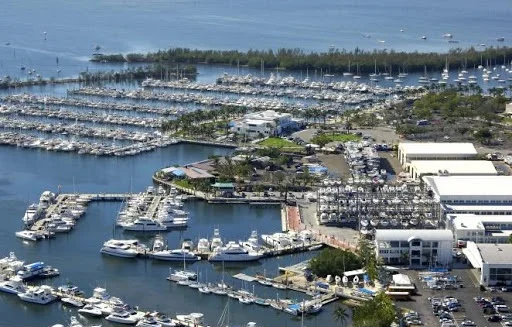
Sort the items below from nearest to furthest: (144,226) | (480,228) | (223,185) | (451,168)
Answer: (480,228), (144,226), (223,185), (451,168)

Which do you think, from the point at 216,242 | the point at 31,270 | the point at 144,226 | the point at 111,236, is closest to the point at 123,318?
the point at 31,270

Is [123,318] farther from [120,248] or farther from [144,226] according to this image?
[144,226]

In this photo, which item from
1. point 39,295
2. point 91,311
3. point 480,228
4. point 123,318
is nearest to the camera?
point 123,318

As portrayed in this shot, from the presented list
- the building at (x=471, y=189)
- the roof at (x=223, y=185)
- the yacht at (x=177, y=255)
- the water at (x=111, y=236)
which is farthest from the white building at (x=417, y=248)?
the roof at (x=223, y=185)

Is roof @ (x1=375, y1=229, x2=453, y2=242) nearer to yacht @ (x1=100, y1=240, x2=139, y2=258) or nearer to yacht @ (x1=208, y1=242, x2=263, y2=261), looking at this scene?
yacht @ (x1=208, y1=242, x2=263, y2=261)

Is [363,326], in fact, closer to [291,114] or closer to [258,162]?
[258,162]

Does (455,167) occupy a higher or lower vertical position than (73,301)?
higher

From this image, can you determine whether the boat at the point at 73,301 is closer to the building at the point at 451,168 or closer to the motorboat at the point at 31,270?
the motorboat at the point at 31,270
